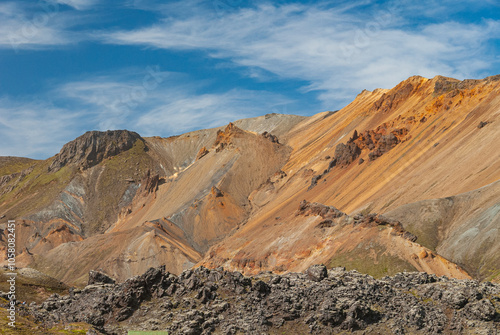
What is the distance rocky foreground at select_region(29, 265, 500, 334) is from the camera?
33.7 m

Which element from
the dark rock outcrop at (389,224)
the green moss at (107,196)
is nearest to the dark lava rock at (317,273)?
the dark rock outcrop at (389,224)

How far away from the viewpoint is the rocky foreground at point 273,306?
3366 cm

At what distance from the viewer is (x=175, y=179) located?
6683 inches

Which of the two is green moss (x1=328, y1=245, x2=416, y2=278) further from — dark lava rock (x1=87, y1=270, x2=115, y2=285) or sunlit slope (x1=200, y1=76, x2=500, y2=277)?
dark lava rock (x1=87, y1=270, x2=115, y2=285)

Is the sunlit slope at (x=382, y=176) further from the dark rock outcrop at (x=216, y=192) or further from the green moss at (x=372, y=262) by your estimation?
the dark rock outcrop at (x=216, y=192)

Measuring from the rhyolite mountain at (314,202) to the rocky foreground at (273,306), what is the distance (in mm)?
20862

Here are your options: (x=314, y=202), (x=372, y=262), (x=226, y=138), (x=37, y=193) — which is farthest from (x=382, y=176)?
(x=37, y=193)

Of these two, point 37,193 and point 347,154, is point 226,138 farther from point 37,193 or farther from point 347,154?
point 37,193

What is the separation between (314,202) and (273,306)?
6285 cm

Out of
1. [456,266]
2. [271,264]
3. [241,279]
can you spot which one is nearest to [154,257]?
[271,264]

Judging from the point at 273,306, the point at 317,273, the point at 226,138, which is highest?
the point at 226,138

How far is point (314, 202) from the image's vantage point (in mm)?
97312

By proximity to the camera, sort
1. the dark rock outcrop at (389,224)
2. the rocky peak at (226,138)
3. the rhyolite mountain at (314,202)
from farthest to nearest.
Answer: the rocky peak at (226,138) < the rhyolite mountain at (314,202) < the dark rock outcrop at (389,224)

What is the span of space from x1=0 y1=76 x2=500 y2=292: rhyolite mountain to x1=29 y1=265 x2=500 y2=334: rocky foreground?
20862mm
